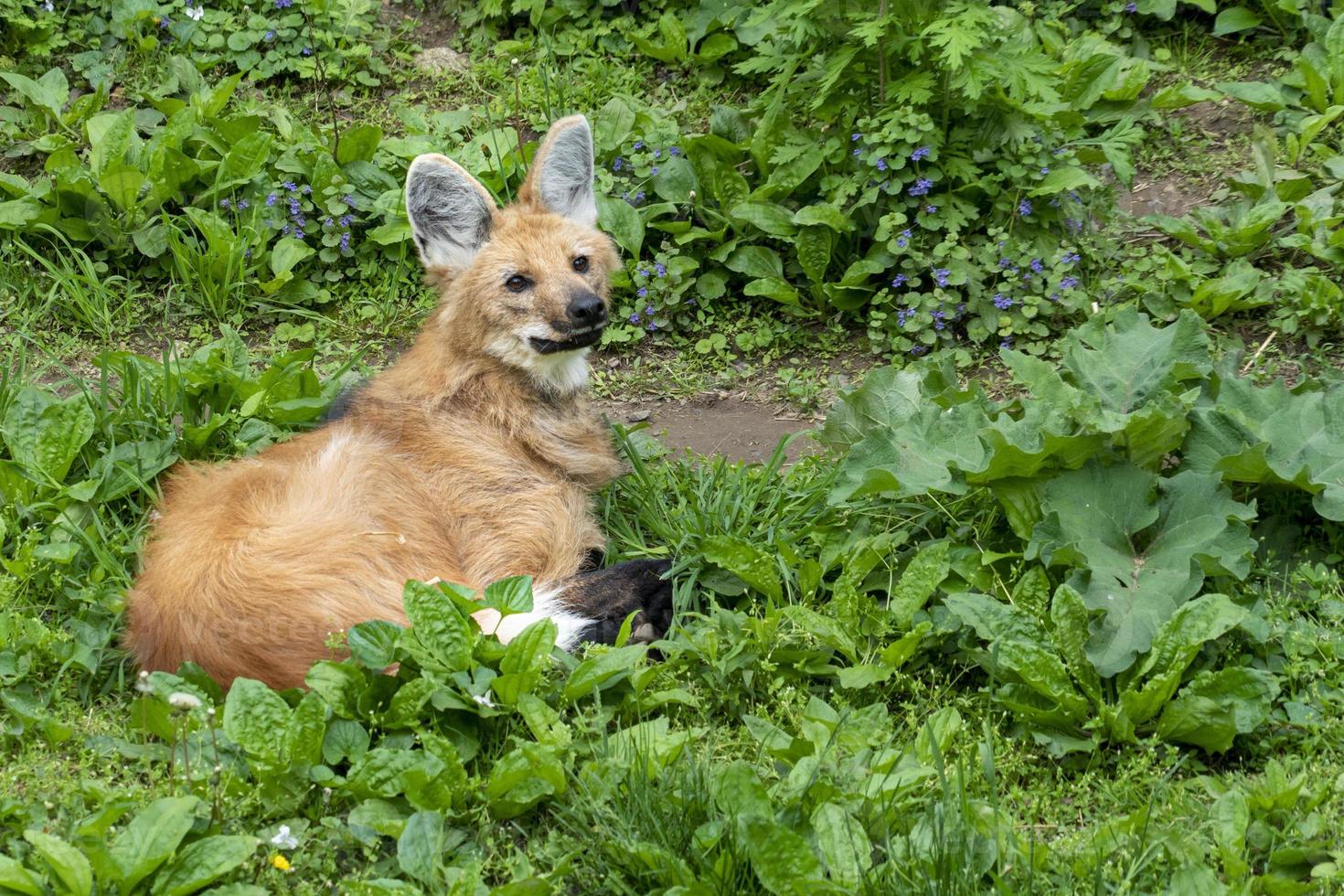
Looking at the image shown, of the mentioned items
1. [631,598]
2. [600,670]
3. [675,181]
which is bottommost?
[631,598]

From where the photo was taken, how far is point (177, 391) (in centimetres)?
452

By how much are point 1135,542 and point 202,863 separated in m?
2.57

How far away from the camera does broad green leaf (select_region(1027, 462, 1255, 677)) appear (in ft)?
11.2

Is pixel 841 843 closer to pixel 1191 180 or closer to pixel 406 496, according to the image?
pixel 406 496

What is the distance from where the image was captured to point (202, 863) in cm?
273

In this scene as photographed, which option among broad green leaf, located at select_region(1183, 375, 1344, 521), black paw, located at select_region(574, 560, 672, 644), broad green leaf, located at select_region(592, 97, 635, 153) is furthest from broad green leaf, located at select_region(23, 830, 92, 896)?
broad green leaf, located at select_region(592, 97, 635, 153)

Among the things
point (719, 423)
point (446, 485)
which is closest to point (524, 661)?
point (446, 485)

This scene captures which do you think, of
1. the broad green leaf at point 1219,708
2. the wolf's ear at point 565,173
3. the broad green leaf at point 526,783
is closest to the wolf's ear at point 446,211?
the wolf's ear at point 565,173

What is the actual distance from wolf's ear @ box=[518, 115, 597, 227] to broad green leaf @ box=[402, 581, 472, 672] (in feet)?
5.95

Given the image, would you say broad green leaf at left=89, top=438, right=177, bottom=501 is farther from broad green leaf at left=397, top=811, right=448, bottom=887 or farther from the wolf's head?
broad green leaf at left=397, top=811, right=448, bottom=887

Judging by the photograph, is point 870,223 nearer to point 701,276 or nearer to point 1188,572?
point 701,276

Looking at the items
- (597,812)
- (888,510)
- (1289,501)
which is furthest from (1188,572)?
(597,812)

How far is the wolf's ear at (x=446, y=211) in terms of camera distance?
14.1ft

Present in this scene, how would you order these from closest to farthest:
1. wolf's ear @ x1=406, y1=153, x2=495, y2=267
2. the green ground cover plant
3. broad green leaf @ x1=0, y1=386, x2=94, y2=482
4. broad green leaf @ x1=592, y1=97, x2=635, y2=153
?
the green ground cover plant → broad green leaf @ x1=0, y1=386, x2=94, y2=482 → wolf's ear @ x1=406, y1=153, x2=495, y2=267 → broad green leaf @ x1=592, y1=97, x2=635, y2=153
